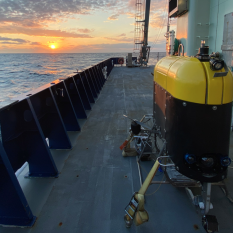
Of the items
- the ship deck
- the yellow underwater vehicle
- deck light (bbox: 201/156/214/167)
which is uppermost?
the yellow underwater vehicle

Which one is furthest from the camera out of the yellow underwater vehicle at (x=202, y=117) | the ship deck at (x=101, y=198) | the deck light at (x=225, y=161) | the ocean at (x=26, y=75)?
the ocean at (x=26, y=75)

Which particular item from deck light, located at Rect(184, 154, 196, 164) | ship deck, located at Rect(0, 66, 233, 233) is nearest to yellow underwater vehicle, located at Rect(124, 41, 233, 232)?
deck light, located at Rect(184, 154, 196, 164)

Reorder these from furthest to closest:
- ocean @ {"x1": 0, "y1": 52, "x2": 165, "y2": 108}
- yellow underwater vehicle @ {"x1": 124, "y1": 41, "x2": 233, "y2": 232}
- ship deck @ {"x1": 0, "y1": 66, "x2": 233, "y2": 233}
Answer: ocean @ {"x1": 0, "y1": 52, "x2": 165, "y2": 108}
ship deck @ {"x1": 0, "y1": 66, "x2": 233, "y2": 233}
yellow underwater vehicle @ {"x1": 124, "y1": 41, "x2": 233, "y2": 232}

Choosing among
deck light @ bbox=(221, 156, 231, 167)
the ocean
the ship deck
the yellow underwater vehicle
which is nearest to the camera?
the yellow underwater vehicle

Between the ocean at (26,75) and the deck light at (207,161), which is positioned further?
the ocean at (26,75)

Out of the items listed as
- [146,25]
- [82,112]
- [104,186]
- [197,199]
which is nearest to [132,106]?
[82,112]

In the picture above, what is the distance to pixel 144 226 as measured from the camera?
296 centimetres

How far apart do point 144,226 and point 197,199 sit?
934mm

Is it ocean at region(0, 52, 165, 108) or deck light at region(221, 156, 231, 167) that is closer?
deck light at region(221, 156, 231, 167)

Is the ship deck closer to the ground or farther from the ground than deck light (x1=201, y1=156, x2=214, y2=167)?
closer to the ground

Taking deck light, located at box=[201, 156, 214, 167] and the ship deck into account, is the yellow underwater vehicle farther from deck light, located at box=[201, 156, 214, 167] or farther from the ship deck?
the ship deck

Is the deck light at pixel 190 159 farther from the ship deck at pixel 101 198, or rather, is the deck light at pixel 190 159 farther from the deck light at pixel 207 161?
the ship deck at pixel 101 198

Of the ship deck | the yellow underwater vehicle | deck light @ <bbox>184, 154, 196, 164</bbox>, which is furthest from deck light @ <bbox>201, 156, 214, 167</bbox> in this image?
the ship deck

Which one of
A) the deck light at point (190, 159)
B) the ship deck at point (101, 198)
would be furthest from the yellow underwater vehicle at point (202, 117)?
the ship deck at point (101, 198)
